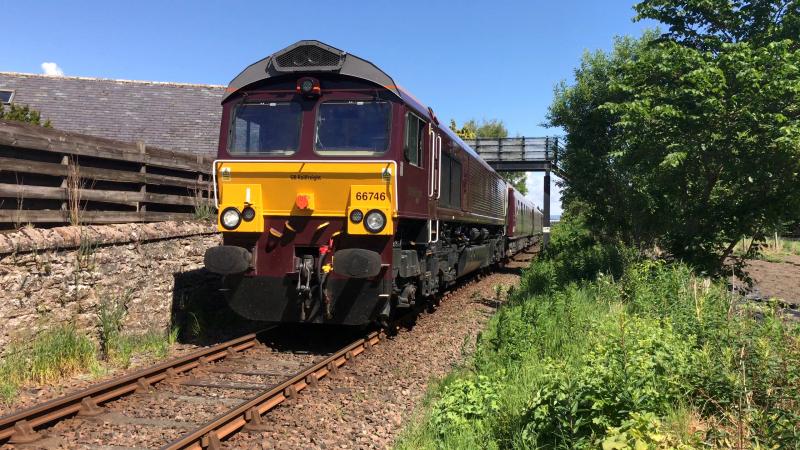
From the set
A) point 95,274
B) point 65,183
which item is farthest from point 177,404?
point 65,183

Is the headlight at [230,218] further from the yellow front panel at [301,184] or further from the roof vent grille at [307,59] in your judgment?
the roof vent grille at [307,59]

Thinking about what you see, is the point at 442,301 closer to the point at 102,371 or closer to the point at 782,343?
the point at 102,371

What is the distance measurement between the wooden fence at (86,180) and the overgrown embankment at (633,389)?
17.9 feet

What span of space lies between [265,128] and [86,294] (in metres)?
3.19

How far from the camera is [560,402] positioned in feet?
14.3

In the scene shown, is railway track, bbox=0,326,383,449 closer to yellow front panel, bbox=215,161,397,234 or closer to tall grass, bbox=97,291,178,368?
tall grass, bbox=97,291,178,368

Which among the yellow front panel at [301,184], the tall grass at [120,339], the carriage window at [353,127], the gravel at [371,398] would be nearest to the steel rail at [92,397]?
the tall grass at [120,339]

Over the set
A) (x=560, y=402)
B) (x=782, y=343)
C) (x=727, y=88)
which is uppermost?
(x=727, y=88)

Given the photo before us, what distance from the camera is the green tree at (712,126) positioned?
30.3 ft

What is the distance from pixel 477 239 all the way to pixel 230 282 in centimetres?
801

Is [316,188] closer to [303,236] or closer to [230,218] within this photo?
[303,236]

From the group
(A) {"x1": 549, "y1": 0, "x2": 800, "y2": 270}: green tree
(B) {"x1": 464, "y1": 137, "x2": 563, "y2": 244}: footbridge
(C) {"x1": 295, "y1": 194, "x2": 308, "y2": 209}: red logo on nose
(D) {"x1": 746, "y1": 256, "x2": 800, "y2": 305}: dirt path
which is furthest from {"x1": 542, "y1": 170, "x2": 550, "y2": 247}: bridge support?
(C) {"x1": 295, "y1": 194, "x2": 308, "y2": 209}: red logo on nose

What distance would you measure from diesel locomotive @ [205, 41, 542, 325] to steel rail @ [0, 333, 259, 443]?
1.04m

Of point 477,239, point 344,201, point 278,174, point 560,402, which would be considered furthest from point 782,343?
point 477,239
